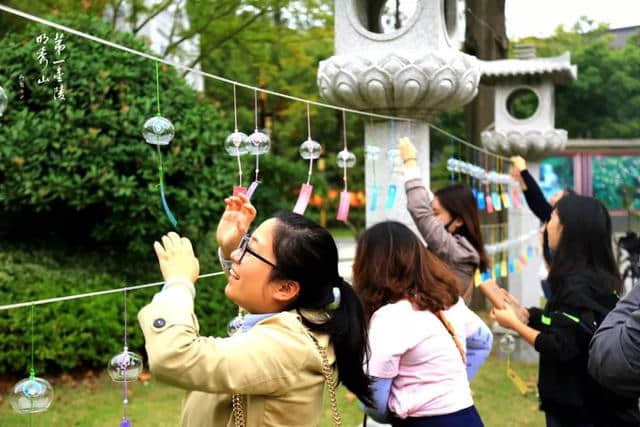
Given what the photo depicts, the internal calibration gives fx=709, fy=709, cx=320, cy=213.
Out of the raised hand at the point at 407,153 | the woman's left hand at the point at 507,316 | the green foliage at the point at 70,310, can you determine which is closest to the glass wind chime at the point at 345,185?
the raised hand at the point at 407,153

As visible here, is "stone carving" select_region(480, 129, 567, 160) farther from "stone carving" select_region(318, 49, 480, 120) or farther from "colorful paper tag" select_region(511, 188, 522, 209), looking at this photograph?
"stone carving" select_region(318, 49, 480, 120)

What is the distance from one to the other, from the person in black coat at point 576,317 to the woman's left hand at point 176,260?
4.87ft

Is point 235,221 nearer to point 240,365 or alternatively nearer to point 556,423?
point 240,365

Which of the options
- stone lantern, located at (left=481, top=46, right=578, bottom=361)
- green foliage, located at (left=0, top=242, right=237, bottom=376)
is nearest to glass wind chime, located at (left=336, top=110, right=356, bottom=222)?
green foliage, located at (left=0, top=242, right=237, bottom=376)

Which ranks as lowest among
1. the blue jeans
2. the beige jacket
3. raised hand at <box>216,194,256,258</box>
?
the blue jeans

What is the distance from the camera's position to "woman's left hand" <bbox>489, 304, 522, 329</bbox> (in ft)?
8.79

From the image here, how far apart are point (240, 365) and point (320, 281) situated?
0.32m

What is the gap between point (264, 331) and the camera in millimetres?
1502

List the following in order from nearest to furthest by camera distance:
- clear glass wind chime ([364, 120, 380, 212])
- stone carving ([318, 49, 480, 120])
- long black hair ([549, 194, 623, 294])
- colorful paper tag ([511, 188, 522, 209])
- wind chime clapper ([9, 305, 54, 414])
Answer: wind chime clapper ([9, 305, 54, 414]) → long black hair ([549, 194, 623, 294]) → stone carving ([318, 49, 480, 120]) → clear glass wind chime ([364, 120, 380, 212]) → colorful paper tag ([511, 188, 522, 209])

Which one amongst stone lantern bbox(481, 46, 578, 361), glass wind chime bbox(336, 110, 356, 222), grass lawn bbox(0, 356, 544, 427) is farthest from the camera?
stone lantern bbox(481, 46, 578, 361)

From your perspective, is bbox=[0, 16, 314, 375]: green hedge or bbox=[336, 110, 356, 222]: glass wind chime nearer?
bbox=[336, 110, 356, 222]: glass wind chime

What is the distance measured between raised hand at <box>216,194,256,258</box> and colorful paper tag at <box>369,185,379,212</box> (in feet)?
6.42

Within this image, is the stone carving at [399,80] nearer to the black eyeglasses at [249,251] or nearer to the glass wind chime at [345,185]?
the glass wind chime at [345,185]

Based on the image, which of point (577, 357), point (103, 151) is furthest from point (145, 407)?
point (577, 357)
